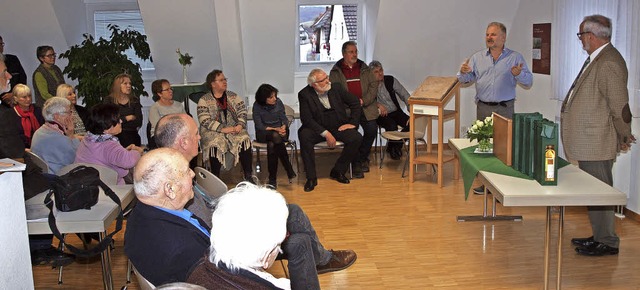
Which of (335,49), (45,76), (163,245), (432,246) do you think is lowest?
(432,246)

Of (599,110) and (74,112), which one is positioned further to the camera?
(74,112)

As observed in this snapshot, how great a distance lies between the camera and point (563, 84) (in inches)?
283

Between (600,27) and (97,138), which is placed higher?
(600,27)

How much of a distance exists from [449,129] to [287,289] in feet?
23.7

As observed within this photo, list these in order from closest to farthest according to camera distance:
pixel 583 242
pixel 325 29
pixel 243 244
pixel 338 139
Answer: pixel 243 244
pixel 583 242
pixel 338 139
pixel 325 29

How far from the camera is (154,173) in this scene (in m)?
3.19

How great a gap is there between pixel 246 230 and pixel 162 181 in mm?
844

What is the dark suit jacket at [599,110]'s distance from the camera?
4.85 meters

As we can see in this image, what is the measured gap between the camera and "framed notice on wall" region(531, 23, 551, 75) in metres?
7.73

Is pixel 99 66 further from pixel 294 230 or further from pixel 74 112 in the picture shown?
pixel 294 230

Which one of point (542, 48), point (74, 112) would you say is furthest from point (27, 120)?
point (542, 48)

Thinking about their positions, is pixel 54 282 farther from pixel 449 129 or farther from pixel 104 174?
pixel 449 129

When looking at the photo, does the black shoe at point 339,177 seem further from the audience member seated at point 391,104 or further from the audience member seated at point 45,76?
the audience member seated at point 45,76

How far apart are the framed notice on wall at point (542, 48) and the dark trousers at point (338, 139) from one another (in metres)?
2.16
